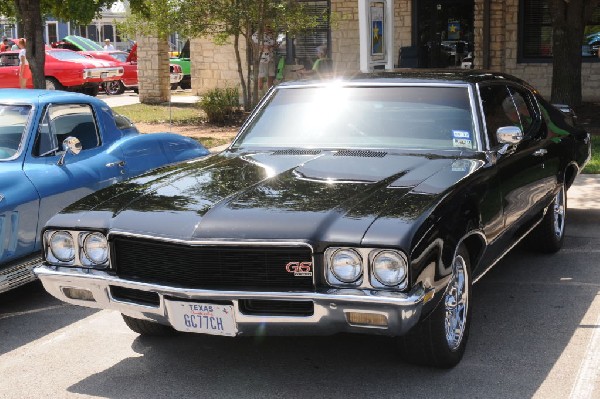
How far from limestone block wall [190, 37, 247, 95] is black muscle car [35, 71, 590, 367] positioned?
16378 millimetres

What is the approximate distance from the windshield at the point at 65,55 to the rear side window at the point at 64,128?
696 inches

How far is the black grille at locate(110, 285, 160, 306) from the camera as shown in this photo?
4.46 metres

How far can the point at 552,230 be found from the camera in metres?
7.15

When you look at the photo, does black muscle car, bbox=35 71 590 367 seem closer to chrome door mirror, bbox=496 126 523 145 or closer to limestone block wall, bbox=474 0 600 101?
chrome door mirror, bbox=496 126 523 145

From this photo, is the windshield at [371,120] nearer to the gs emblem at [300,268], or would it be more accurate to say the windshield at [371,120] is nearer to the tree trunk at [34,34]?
the gs emblem at [300,268]

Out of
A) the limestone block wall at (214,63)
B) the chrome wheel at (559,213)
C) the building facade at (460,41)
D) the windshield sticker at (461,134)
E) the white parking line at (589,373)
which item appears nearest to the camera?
the white parking line at (589,373)

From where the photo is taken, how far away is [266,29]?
18344mm

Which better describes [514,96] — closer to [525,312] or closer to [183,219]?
[525,312]

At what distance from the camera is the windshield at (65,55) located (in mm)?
24166

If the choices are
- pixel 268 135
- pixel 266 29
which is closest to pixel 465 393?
pixel 268 135

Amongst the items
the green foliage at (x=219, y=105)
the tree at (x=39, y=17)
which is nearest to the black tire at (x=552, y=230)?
the tree at (x=39, y=17)

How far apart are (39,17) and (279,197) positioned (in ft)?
31.9

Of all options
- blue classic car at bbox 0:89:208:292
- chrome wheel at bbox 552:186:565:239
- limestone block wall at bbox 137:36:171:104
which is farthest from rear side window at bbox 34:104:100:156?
limestone block wall at bbox 137:36:171:104

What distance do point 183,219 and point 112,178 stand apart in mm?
2727
